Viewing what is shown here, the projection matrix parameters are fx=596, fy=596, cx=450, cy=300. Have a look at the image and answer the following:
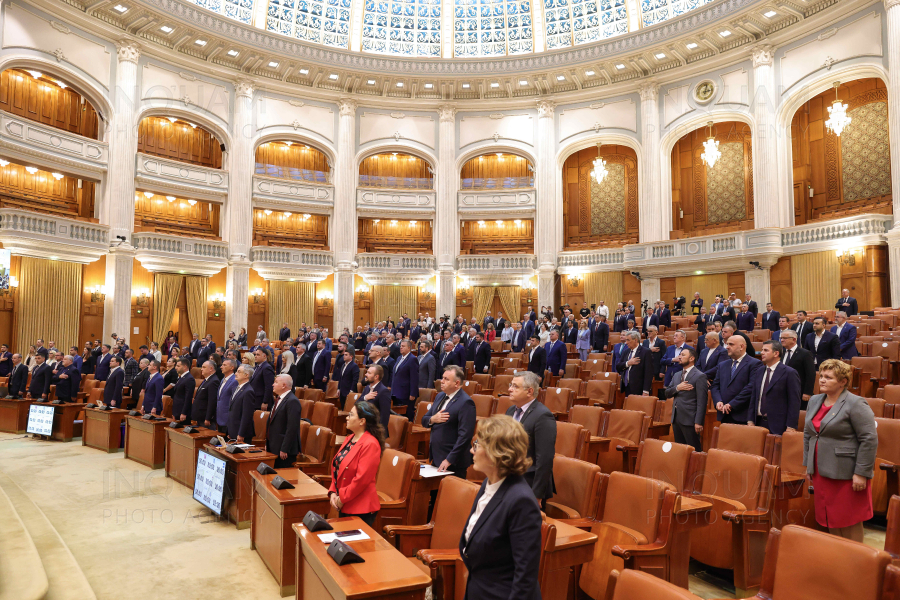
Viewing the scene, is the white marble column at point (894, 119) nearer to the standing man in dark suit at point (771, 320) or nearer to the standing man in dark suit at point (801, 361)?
the standing man in dark suit at point (771, 320)

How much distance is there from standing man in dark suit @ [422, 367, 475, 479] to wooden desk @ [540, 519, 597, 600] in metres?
1.19

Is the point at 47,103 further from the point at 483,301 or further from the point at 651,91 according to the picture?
A: the point at 651,91

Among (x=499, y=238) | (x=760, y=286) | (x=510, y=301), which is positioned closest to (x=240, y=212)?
(x=499, y=238)

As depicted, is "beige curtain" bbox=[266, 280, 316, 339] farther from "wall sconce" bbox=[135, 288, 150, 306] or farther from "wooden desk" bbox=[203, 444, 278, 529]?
"wooden desk" bbox=[203, 444, 278, 529]

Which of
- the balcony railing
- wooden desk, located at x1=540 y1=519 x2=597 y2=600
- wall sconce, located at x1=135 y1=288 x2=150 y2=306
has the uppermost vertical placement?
the balcony railing

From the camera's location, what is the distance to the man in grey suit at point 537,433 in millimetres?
3188

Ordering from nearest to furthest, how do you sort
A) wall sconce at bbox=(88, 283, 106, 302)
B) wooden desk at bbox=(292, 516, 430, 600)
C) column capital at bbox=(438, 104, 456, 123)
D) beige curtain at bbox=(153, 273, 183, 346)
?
wooden desk at bbox=(292, 516, 430, 600) < wall sconce at bbox=(88, 283, 106, 302) < beige curtain at bbox=(153, 273, 183, 346) < column capital at bbox=(438, 104, 456, 123)

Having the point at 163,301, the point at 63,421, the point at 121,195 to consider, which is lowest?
the point at 63,421

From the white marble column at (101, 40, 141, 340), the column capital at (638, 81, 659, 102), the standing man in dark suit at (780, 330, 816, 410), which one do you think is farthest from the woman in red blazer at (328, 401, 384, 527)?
the column capital at (638, 81, 659, 102)

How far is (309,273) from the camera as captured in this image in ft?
61.5

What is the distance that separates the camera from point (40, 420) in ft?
28.8

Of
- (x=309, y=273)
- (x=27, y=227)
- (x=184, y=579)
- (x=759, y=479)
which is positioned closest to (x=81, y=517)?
(x=184, y=579)

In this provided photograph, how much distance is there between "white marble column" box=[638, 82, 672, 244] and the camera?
1770cm

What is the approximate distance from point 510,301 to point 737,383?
1481 cm
